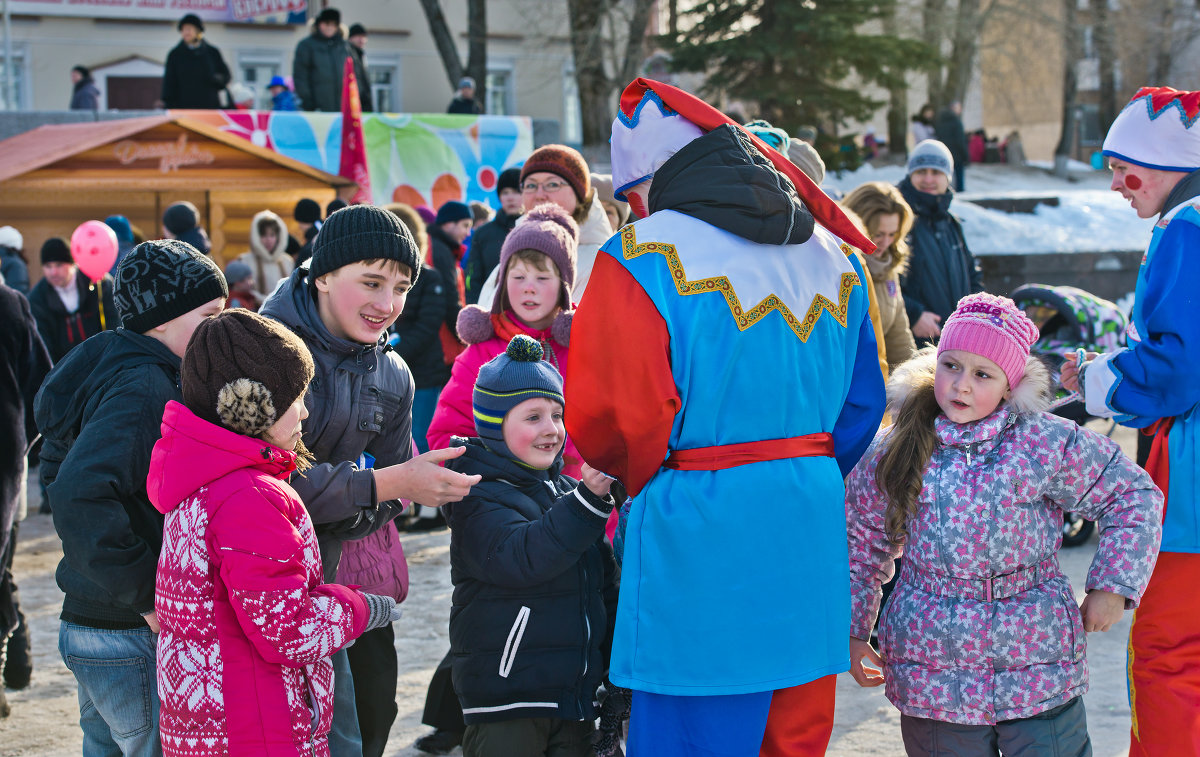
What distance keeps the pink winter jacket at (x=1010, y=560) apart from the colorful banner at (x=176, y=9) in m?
25.4

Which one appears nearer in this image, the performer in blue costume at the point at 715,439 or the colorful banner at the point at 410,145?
the performer in blue costume at the point at 715,439

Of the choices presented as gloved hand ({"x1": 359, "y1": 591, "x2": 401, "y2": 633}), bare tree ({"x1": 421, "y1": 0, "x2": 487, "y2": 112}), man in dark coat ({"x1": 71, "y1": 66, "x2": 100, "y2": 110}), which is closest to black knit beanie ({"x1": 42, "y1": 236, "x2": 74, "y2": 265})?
gloved hand ({"x1": 359, "y1": 591, "x2": 401, "y2": 633})

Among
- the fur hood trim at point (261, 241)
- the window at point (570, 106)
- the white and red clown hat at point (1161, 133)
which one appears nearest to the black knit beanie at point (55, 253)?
the fur hood trim at point (261, 241)

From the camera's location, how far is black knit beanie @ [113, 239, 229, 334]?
9.61 ft

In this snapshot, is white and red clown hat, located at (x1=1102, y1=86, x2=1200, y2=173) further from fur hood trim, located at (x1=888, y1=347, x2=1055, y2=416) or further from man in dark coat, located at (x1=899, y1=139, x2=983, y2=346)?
man in dark coat, located at (x1=899, y1=139, x2=983, y2=346)

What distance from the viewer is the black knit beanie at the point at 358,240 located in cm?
311

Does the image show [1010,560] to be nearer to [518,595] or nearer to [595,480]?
[595,480]

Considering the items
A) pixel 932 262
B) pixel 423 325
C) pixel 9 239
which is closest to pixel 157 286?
pixel 932 262

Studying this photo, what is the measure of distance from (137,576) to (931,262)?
4603mm

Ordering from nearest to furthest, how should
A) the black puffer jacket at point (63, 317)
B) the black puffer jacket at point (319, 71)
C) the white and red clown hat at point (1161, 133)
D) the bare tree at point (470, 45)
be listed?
the white and red clown hat at point (1161, 133), the black puffer jacket at point (63, 317), the black puffer jacket at point (319, 71), the bare tree at point (470, 45)

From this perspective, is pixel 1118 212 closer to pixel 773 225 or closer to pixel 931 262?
pixel 931 262

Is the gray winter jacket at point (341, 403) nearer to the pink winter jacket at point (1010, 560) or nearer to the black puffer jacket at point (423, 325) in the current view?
the pink winter jacket at point (1010, 560)

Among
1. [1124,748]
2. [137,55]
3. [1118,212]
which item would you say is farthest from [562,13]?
[1124,748]

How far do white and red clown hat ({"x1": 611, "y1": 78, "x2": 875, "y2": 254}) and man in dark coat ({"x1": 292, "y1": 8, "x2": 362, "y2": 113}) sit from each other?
14.1 meters
